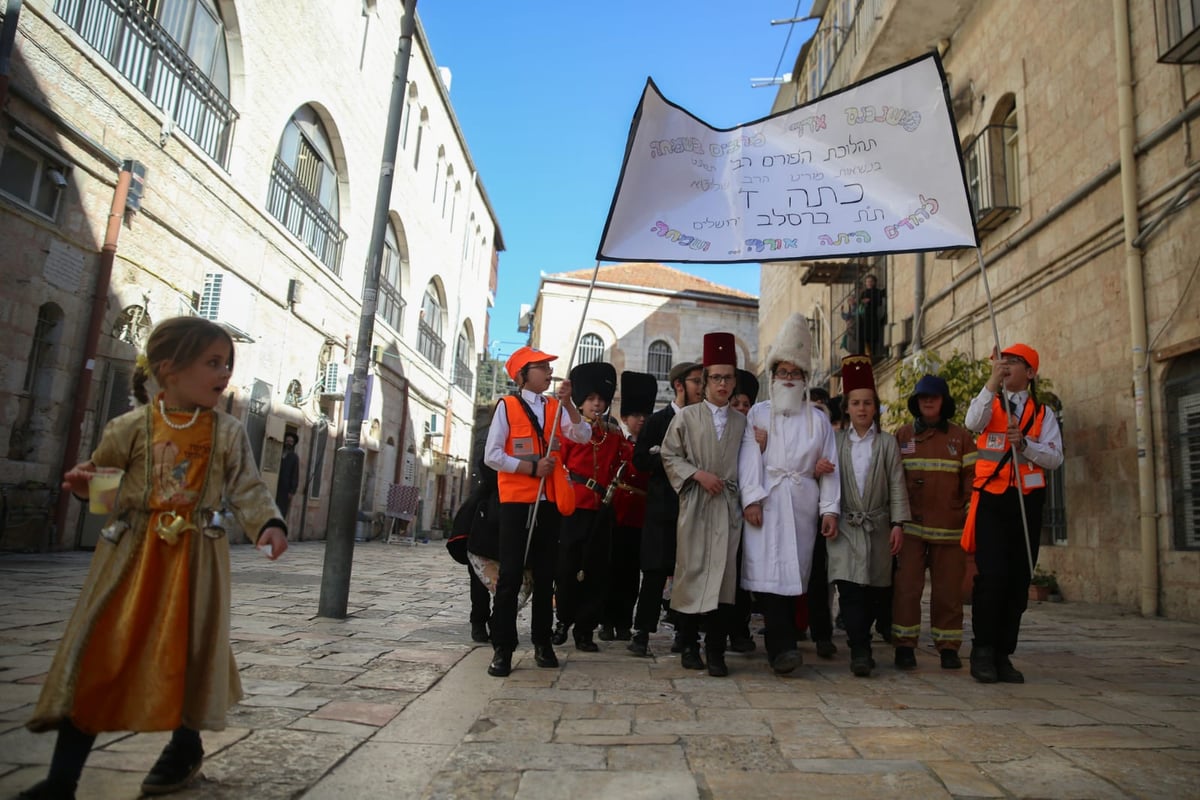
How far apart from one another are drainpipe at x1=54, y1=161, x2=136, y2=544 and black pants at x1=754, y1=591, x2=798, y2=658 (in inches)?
304

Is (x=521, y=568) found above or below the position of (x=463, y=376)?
below

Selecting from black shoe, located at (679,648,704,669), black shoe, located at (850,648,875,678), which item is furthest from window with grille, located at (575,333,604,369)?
black shoe, located at (850,648,875,678)

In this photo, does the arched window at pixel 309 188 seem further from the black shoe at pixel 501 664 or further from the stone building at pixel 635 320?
the stone building at pixel 635 320

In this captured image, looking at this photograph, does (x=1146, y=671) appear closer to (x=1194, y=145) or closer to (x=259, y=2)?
(x=1194, y=145)

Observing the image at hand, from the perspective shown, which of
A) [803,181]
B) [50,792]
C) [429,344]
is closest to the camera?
[50,792]

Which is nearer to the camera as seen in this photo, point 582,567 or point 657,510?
point 657,510

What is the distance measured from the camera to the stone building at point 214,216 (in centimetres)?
827

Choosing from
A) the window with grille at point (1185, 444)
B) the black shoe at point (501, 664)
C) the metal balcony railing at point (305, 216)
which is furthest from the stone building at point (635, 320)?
the black shoe at point (501, 664)

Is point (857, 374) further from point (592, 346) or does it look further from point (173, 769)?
point (592, 346)

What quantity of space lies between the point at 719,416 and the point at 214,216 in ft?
31.5

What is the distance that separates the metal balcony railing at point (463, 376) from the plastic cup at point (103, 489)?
2703 cm

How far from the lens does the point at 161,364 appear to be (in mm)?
2523

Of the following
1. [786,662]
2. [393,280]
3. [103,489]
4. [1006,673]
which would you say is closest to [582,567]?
[786,662]

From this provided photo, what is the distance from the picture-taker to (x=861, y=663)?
4367 millimetres
